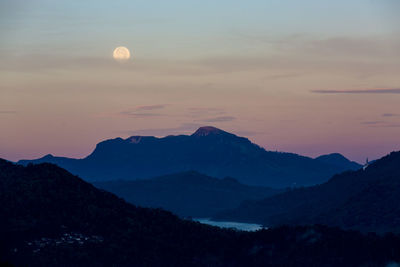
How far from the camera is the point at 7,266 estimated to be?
18500 cm

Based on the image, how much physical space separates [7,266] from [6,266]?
101cm

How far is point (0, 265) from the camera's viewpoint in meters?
182

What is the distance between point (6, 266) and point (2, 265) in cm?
91

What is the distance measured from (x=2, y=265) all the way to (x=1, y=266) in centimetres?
318

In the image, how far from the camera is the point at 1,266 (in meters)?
180

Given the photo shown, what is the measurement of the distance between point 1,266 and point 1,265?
244 centimetres

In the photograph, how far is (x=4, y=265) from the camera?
18512 centimetres

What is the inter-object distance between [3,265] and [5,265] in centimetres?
140

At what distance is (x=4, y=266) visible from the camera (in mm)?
182500

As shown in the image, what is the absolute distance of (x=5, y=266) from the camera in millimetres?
183250

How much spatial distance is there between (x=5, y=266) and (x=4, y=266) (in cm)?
76

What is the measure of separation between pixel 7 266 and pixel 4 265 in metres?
0.72

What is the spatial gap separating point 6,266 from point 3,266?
2033 millimetres

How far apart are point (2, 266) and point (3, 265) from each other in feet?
10.9
